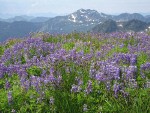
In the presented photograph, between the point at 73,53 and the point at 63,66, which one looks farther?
the point at 73,53

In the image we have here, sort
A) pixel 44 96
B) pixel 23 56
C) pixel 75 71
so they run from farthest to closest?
pixel 23 56 < pixel 75 71 < pixel 44 96

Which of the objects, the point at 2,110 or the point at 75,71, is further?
the point at 75,71

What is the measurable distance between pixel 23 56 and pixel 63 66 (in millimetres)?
3399

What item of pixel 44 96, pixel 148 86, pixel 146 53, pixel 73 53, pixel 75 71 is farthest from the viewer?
pixel 146 53

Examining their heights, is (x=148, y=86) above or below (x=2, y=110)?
above

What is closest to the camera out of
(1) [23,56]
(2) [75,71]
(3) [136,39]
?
(2) [75,71]

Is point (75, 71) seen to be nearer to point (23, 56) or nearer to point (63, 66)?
point (63, 66)

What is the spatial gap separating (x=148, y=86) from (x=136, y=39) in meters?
7.13

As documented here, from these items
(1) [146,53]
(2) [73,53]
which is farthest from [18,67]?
(1) [146,53]

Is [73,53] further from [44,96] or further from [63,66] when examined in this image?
[44,96]

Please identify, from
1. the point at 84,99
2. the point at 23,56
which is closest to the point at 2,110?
the point at 84,99

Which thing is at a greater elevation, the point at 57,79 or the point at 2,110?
the point at 57,79

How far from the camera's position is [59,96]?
19.6 feet

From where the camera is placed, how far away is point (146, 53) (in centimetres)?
875
